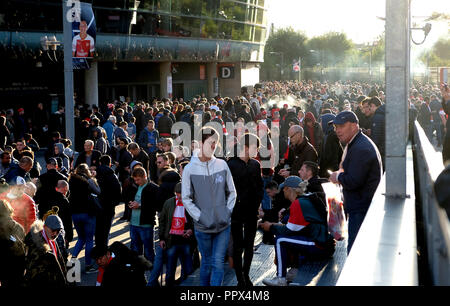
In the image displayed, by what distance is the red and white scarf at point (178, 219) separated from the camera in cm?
836

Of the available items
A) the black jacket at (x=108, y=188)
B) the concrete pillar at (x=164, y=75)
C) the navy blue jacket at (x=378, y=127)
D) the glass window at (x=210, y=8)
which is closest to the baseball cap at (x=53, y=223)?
the black jacket at (x=108, y=188)

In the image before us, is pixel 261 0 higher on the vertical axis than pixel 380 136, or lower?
higher

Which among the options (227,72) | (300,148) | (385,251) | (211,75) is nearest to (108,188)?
(300,148)

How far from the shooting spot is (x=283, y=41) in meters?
99.4

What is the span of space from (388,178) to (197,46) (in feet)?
121

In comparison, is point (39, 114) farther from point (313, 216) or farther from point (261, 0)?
point (261, 0)

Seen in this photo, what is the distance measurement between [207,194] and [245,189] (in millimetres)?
983

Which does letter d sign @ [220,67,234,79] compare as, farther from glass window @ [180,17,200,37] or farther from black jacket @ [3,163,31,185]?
black jacket @ [3,163,31,185]

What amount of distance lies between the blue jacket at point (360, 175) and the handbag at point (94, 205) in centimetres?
453

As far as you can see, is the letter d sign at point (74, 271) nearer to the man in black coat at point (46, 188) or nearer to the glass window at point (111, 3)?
the man in black coat at point (46, 188)

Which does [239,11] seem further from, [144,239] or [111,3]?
[144,239]

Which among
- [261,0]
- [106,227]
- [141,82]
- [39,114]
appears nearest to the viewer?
[106,227]

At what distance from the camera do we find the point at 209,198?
7.19 m

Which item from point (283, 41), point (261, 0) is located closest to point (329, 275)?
point (261, 0)
